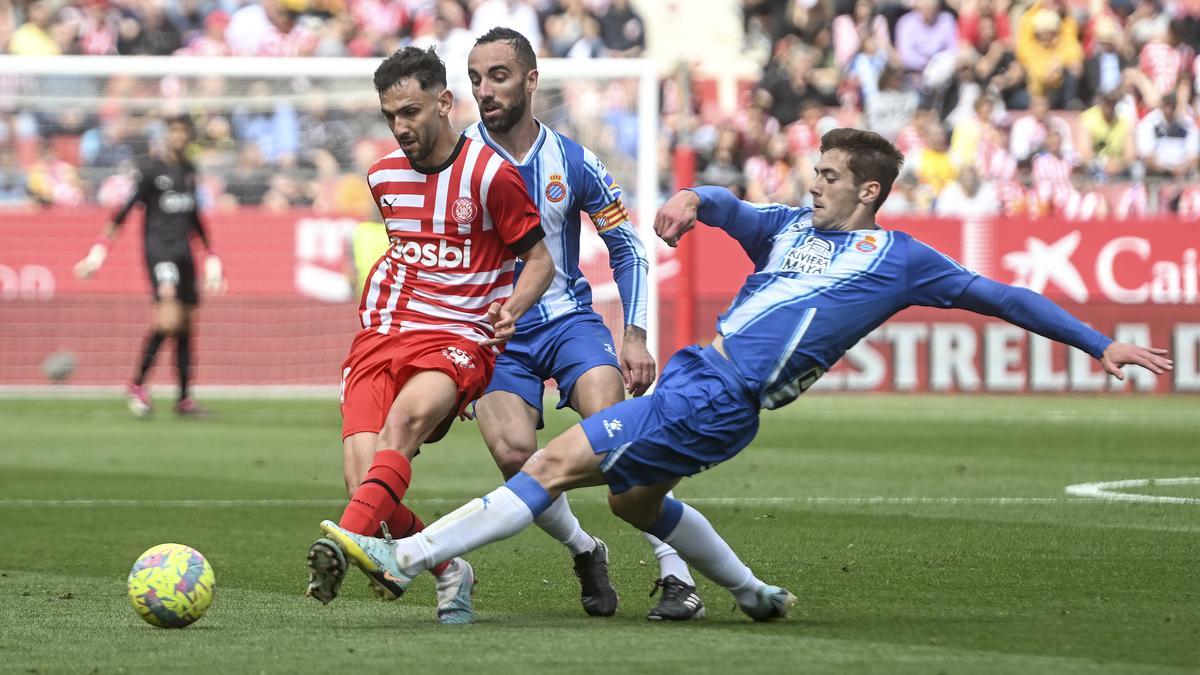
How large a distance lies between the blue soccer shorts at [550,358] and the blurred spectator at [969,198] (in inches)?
540

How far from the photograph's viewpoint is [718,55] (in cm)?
2436

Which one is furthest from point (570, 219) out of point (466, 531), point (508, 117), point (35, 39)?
point (35, 39)

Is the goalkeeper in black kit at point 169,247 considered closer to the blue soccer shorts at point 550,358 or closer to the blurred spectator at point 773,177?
the blurred spectator at point 773,177

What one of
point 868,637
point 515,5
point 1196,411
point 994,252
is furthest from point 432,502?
point 515,5

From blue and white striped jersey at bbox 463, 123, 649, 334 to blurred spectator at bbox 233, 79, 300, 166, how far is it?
12934 millimetres

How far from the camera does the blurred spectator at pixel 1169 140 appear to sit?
2083cm

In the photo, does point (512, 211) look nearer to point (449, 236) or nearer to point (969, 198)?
point (449, 236)

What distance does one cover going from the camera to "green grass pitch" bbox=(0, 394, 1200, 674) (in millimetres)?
5234

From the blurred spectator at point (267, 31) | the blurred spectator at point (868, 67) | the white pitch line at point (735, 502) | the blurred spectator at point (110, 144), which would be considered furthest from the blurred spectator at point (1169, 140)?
the white pitch line at point (735, 502)

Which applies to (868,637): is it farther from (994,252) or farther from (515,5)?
(515,5)

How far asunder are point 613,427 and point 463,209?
1011 mm

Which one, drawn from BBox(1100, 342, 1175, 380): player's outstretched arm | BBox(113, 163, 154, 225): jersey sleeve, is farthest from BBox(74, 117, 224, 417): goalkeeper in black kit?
BBox(1100, 342, 1175, 380): player's outstretched arm

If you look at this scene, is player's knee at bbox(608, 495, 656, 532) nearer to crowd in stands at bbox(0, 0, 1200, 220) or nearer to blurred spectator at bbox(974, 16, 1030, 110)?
crowd in stands at bbox(0, 0, 1200, 220)

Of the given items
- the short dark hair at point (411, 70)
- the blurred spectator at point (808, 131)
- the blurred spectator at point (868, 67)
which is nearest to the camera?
the short dark hair at point (411, 70)
